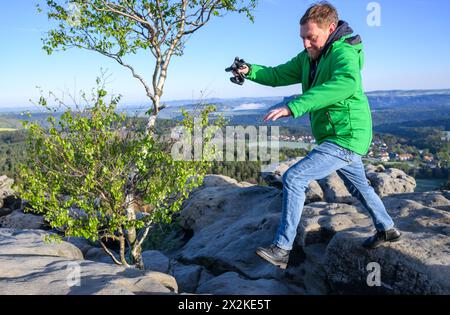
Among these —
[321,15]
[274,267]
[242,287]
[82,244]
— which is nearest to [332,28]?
[321,15]

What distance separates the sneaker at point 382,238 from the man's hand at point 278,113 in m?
4.05

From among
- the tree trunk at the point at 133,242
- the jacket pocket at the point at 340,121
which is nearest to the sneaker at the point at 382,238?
the jacket pocket at the point at 340,121

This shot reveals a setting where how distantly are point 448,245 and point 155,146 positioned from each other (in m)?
8.01

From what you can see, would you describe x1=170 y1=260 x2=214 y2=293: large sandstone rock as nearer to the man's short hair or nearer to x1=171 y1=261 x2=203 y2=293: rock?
x1=171 y1=261 x2=203 y2=293: rock

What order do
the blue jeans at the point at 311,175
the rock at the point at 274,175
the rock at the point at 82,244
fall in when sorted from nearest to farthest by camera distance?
1. the blue jeans at the point at 311,175
2. the rock at the point at 82,244
3. the rock at the point at 274,175

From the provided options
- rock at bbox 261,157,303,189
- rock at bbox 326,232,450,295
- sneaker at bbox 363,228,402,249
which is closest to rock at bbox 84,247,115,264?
rock at bbox 326,232,450,295

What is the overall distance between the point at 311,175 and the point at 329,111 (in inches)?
48.0

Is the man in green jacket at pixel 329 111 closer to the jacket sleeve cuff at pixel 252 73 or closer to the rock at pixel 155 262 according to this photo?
the jacket sleeve cuff at pixel 252 73

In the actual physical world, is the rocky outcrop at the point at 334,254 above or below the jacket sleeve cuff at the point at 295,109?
below

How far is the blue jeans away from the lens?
667 centimetres

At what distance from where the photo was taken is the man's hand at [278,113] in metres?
5.54

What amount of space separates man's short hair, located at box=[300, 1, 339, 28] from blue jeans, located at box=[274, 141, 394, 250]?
2.17m
